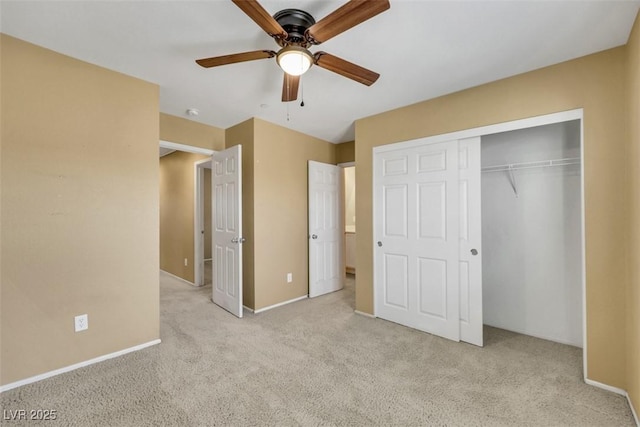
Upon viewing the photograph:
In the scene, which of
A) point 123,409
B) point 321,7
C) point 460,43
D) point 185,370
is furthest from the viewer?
point 185,370

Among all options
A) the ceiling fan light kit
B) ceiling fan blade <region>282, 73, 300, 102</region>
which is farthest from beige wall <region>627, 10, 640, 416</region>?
ceiling fan blade <region>282, 73, 300, 102</region>

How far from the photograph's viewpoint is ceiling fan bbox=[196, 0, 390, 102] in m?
1.29

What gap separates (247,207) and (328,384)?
2273 millimetres

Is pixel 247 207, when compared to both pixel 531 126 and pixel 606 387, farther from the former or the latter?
pixel 606 387

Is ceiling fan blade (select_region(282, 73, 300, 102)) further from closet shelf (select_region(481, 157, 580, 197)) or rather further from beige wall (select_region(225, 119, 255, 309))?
closet shelf (select_region(481, 157, 580, 197))

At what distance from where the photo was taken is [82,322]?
2232mm

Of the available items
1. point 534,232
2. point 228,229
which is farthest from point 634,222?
point 228,229

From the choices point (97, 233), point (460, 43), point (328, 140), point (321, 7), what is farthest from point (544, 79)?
point (97, 233)

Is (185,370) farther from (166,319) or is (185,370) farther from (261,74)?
(261,74)

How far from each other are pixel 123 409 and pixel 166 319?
1530mm

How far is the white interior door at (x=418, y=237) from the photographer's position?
277 centimetres

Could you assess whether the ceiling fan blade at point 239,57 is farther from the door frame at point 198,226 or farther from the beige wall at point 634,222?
the door frame at point 198,226

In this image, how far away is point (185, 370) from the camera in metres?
2.22

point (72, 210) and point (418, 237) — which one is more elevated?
point (72, 210)
